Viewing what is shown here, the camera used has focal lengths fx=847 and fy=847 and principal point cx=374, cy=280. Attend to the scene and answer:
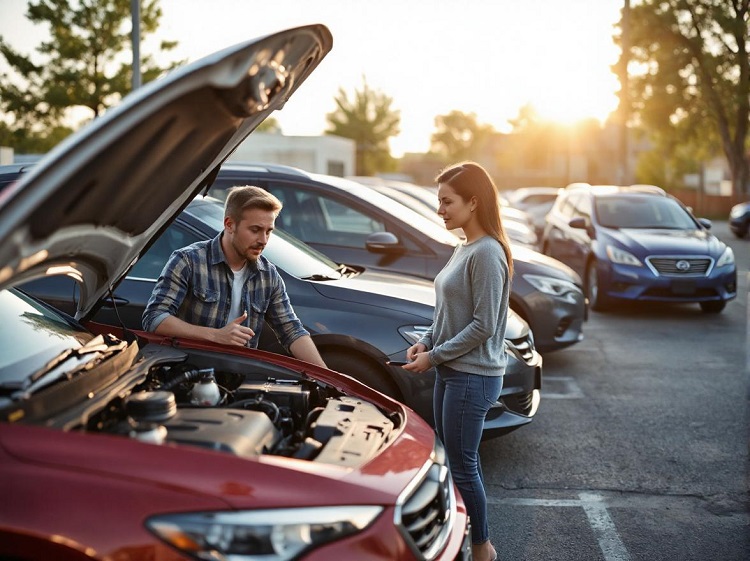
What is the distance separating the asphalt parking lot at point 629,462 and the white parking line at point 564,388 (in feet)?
0.06

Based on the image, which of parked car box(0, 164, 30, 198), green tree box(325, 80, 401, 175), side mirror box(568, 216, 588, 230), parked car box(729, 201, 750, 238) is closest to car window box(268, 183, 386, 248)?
parked car box(0, 164, 30, 198)

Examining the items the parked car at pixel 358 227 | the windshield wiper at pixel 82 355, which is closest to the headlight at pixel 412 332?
the parked car at pixel 358 227

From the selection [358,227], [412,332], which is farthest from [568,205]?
[412,332]

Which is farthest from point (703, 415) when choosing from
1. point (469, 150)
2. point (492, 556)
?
point (469, 150)

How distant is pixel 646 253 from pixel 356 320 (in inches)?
276

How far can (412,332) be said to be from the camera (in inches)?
196

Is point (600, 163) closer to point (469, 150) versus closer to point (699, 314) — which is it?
point (469, 150)

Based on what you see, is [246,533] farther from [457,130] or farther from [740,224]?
[457,130]

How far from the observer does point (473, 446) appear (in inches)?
148

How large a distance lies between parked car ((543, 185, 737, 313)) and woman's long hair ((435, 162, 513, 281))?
7812mm

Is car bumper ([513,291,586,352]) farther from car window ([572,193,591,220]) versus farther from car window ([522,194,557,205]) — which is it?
car window ([522,194,557,205])

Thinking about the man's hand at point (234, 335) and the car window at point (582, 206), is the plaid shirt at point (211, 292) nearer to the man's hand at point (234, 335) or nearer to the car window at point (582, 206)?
the man's hand at point (234, 335)

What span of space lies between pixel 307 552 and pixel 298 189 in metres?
5.10

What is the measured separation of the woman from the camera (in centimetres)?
362
